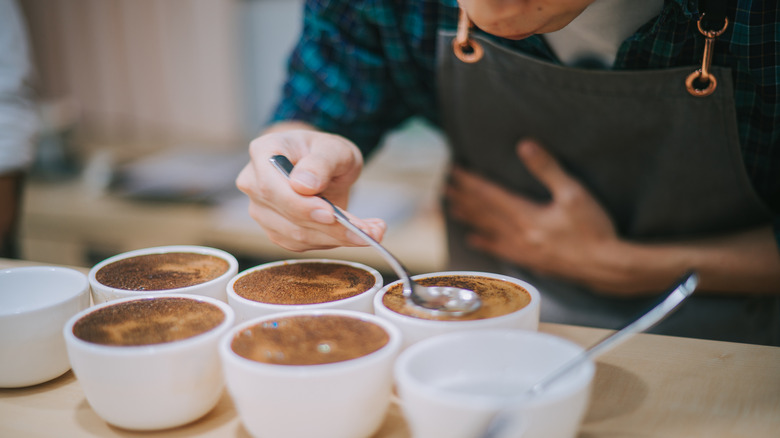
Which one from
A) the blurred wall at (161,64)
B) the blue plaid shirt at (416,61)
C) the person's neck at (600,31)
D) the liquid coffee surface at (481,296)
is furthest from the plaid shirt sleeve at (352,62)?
the blurred wall at (161,64)

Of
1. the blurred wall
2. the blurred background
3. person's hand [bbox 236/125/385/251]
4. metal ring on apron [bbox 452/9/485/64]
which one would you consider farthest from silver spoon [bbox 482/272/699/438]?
the blurred wall

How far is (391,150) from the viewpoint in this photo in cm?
276

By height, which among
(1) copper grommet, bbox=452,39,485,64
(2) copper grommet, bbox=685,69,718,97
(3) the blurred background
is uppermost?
(1) copper grommet, bbox=452,39,485,64

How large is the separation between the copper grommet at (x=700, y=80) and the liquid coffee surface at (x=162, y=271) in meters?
0.77

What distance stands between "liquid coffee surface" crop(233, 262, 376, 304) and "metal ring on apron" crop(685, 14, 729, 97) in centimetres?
60

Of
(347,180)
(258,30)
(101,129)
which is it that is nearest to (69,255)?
(101,129)

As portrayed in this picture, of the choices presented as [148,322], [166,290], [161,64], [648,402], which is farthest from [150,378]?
[161,64]

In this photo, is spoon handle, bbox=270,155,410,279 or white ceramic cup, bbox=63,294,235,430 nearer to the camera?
white ceramic cup, bbox=63,294,235,430

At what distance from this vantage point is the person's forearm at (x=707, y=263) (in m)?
1.18

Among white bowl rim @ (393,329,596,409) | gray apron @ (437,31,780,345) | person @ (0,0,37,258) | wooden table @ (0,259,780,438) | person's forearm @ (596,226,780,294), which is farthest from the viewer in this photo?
person @ (0,0,37,258)

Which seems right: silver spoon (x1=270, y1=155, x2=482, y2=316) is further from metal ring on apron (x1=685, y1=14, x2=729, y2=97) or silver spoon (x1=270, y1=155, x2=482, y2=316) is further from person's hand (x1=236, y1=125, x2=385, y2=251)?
metal ring on apron (x1=685, y1=14, x2=729, y2=97)

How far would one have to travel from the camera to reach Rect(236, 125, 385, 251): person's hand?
0.88 meters

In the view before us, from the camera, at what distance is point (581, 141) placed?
1213 mm

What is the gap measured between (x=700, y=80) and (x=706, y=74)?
0.02 m
